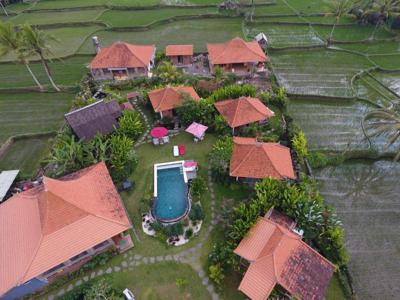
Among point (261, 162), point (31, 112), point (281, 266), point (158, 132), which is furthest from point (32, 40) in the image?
point (281, 266)

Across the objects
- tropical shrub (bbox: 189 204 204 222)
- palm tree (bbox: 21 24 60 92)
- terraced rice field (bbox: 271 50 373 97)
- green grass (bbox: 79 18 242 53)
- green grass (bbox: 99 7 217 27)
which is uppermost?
palm tree (bbox: 21 24 60 92)

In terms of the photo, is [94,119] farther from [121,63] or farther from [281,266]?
[281,266]

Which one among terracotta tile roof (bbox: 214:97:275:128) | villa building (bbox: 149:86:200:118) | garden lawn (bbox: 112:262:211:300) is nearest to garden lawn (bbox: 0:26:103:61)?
villa building (bbox: 149:86:200:118)

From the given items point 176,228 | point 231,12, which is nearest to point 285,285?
point 176,228

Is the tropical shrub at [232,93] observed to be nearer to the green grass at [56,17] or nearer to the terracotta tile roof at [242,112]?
the terracotta tile roof at [242,112]

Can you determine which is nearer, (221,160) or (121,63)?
(221,160)

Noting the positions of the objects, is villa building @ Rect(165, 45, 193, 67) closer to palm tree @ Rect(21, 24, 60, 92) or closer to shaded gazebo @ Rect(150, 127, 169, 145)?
palm tree @ Rect(21, 24, 60, 92)
